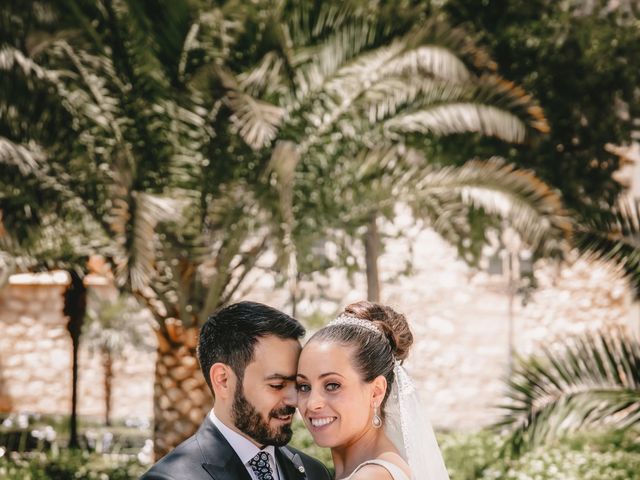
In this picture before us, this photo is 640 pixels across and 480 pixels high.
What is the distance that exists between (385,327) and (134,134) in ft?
14.4

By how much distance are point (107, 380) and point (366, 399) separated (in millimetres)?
11984

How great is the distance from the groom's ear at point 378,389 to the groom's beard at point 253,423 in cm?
45

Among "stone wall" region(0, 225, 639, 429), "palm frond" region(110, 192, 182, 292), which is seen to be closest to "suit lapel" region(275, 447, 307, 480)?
"palm frond" region(110, 192, 182, 292)

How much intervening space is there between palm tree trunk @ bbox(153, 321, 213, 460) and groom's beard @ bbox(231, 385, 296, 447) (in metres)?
4.88

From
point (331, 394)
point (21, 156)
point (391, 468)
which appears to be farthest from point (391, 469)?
Result: point (21, 156)

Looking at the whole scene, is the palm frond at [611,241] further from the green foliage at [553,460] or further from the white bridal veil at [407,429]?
the white bridal veil at [407,429]

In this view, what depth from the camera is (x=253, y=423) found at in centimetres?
286

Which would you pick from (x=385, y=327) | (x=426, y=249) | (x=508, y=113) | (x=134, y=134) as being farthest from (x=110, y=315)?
(x=385, y=327)

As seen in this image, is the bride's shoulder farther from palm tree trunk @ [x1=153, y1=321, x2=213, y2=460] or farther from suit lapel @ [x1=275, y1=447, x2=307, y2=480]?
palm tree trunk @ [x1=153, y1=321, x2=213, y2=460]

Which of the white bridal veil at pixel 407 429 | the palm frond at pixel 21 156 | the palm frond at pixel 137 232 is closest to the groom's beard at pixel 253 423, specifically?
the white bridal veil at pixel 407 429

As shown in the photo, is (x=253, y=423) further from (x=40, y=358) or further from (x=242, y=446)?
(x=40, y=358)

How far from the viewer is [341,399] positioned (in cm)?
305

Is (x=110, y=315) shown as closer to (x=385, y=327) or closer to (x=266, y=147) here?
(x=266, y=147)

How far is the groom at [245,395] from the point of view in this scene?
112 inches
